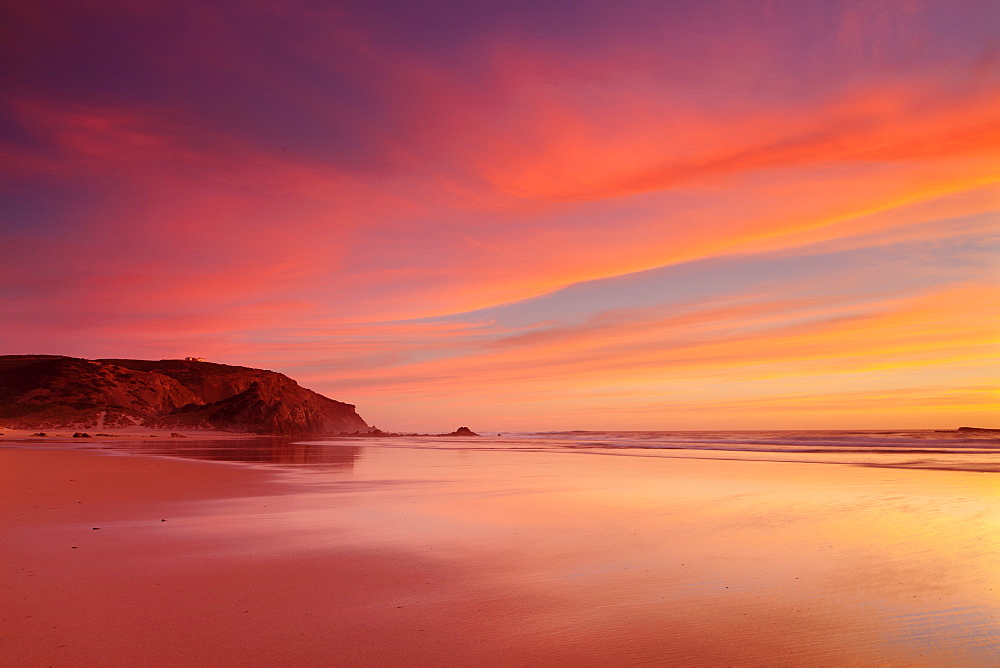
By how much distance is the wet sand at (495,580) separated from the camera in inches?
173

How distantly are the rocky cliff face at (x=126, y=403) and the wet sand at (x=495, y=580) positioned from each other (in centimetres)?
8213

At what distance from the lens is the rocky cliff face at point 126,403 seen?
273 feet

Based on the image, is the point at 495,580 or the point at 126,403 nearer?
the point at 495,580

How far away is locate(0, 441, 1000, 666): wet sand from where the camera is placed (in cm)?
439

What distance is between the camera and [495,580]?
633 centimetres

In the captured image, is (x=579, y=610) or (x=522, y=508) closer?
(x=579, y=610)

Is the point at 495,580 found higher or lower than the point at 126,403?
lower

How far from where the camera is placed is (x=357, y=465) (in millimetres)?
23094

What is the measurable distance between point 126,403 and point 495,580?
349 feet

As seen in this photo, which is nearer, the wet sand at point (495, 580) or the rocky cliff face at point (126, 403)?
the wet sand at point (495, 580)

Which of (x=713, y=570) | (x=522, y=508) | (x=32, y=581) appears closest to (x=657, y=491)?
(x=522, y=508)

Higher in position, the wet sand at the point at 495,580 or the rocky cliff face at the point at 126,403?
the rocky cliff face at the point at 126,403

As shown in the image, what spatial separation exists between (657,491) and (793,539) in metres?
6.12

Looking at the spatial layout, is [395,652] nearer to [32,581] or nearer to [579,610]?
[579,610]
